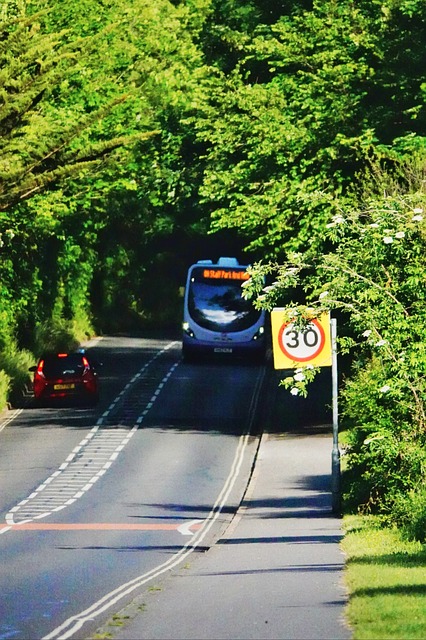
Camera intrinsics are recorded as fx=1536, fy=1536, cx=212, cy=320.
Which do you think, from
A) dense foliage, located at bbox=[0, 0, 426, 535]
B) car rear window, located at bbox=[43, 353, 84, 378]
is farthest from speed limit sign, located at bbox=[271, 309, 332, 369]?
car rear window, located at bbox=[43, 353, 84, 378]

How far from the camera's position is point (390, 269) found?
1023 inches

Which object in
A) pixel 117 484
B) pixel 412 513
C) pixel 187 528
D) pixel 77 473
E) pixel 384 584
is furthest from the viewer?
pixel 77 473

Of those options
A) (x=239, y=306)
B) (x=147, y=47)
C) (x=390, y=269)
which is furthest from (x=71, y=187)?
(x=390, y=269)

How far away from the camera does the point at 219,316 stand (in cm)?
5916

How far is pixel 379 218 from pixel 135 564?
741 centimetres

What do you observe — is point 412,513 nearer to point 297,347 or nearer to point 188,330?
point 297,347

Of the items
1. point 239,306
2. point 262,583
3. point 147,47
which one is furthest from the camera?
point 147,47

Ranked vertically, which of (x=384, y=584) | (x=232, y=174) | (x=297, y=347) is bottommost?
(x=384, y=584)

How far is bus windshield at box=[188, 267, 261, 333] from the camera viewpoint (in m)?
59.0

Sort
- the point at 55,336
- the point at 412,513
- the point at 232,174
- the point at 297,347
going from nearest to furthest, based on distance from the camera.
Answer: the point at 412,513, the point at 297,347, the point at 232,174, the point at 55,336

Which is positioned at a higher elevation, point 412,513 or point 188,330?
point 188,330

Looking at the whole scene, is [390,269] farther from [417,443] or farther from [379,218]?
[417,443]

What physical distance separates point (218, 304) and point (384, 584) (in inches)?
1683

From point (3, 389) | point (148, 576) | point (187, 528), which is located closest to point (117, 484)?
point (187, 528)
